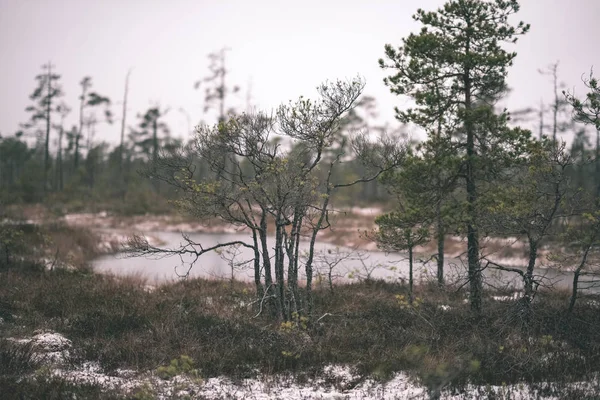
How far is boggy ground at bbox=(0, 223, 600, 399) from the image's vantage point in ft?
26.8

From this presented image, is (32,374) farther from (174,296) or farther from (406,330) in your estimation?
(406,330)

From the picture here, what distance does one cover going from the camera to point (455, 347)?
10.1 meters

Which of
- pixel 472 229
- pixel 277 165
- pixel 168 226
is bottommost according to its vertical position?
pixel 472 229

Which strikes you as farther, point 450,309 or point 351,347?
point 450,309

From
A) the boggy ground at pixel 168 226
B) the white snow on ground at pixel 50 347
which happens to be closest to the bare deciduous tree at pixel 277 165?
the white snow on ground at pixel 50 347

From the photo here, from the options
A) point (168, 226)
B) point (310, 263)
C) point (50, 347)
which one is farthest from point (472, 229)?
point (168, 226)

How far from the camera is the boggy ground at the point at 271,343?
818 cm

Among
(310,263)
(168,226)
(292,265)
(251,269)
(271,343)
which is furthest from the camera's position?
(168,226)

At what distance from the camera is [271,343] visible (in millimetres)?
10188

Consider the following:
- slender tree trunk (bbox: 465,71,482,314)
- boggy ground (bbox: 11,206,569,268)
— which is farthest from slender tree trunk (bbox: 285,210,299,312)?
boggy ground (bbox: 11,206,569,268)

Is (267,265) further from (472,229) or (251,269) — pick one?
(251,269)

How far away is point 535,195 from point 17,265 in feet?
56.5

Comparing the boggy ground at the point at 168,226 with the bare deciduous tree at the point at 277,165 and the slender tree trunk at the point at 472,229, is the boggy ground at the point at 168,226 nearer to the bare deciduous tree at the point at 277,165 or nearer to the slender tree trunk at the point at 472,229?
the slender tree trunk at the point at 472,229

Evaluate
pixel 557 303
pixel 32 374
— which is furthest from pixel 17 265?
pixel 557 303
